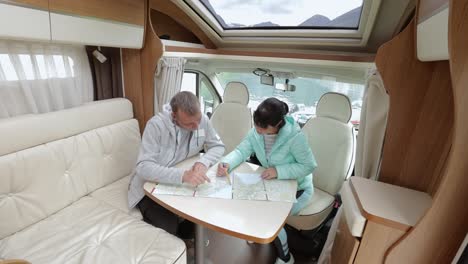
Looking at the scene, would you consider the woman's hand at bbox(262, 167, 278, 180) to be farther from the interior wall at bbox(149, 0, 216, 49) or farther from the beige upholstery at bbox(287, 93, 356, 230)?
the interior wall at bbox(149, 0, 216, 49)

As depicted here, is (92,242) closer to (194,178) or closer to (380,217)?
(194,178)

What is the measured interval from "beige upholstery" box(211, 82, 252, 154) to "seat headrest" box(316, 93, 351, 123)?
2.43 feet

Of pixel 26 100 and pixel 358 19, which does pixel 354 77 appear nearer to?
pixel 358 19

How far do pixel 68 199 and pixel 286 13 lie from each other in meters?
2.20

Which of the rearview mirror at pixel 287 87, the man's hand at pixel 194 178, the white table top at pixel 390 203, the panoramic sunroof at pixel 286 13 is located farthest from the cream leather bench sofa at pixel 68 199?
the rearview mirror at pixel 287 87

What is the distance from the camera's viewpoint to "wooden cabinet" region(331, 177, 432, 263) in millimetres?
880

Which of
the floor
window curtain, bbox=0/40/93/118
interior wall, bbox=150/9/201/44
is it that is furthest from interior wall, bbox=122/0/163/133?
the floor

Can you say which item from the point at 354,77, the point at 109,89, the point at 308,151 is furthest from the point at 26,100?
the point at 354,77

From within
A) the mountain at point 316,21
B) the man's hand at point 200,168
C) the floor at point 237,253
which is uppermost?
the mountain at point 316,21

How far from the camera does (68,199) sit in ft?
4.92

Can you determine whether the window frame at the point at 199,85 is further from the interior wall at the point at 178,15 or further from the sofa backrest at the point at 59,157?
the sofa backrest at the point at 59,157

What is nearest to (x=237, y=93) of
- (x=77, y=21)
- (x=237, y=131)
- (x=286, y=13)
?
(x=237, y=131)

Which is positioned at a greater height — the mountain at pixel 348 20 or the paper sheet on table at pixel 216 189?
the mountain at pixel 348 20

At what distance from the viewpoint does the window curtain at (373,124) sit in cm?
127
